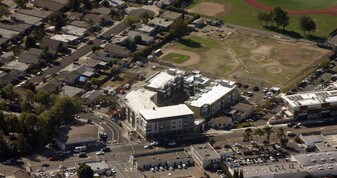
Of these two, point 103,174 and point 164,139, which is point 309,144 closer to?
point 164,139

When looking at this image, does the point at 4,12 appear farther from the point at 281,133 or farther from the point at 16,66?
the point at 281,133

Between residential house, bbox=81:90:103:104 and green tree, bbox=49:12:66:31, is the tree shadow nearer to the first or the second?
green tree, bbox=49:12:66:31

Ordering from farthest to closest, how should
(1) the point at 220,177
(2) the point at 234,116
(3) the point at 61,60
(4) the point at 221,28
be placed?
(4) the point at 221,28, (3) the point at 61,60, (2) the point at 234,116, (1) the point at 220,177

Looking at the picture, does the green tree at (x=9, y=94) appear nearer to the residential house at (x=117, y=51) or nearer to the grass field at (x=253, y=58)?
the residential house at (x=117, y=51)

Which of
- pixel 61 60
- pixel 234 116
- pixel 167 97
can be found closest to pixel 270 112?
pixel 234 116

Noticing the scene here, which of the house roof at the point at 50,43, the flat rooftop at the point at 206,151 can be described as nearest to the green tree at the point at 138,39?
the house roof at the point at 50,43
